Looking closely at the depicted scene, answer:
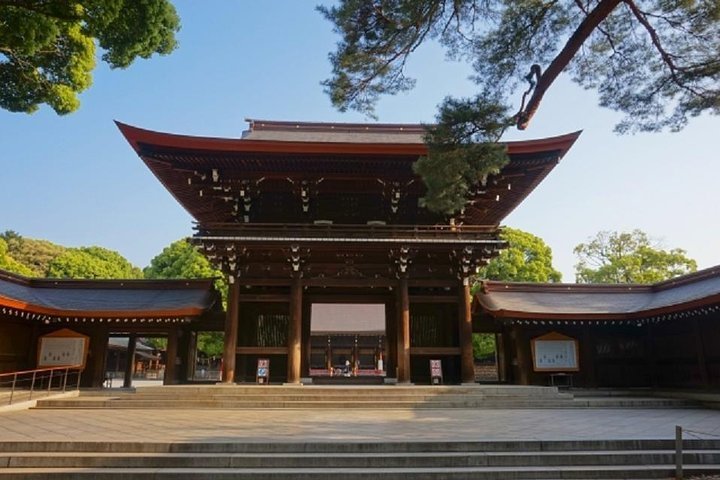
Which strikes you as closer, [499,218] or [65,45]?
[65,45]

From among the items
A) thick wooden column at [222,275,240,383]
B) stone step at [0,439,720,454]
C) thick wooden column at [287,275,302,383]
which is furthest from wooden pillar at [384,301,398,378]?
stone step at [0,439,720,454]

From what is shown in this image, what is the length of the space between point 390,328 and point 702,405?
905cm

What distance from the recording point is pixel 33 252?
4941 centimetres

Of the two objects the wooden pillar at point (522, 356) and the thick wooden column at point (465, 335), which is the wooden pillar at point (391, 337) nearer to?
the thick wooden column at point (465, 335)

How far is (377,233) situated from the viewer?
13883mm

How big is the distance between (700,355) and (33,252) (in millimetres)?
57204

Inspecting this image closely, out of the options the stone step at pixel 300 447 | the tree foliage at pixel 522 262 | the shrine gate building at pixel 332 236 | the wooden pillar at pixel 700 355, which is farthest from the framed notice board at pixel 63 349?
the tree foliage at pixel 522 262

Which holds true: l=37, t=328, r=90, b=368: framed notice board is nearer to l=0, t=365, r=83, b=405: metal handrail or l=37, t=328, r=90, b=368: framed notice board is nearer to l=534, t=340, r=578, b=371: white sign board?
l=0, t=365, r=83, b=405: metal handrail

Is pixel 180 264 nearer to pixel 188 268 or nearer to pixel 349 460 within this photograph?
pixel 188 268

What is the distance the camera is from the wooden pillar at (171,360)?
14992 millimetres

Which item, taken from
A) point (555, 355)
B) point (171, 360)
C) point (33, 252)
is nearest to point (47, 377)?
point (171, 360)

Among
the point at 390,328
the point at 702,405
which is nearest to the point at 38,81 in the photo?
the point at 390,328

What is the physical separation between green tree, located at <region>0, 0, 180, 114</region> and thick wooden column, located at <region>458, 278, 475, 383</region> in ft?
34.5

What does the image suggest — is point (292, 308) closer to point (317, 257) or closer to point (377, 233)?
point (317, 257)
